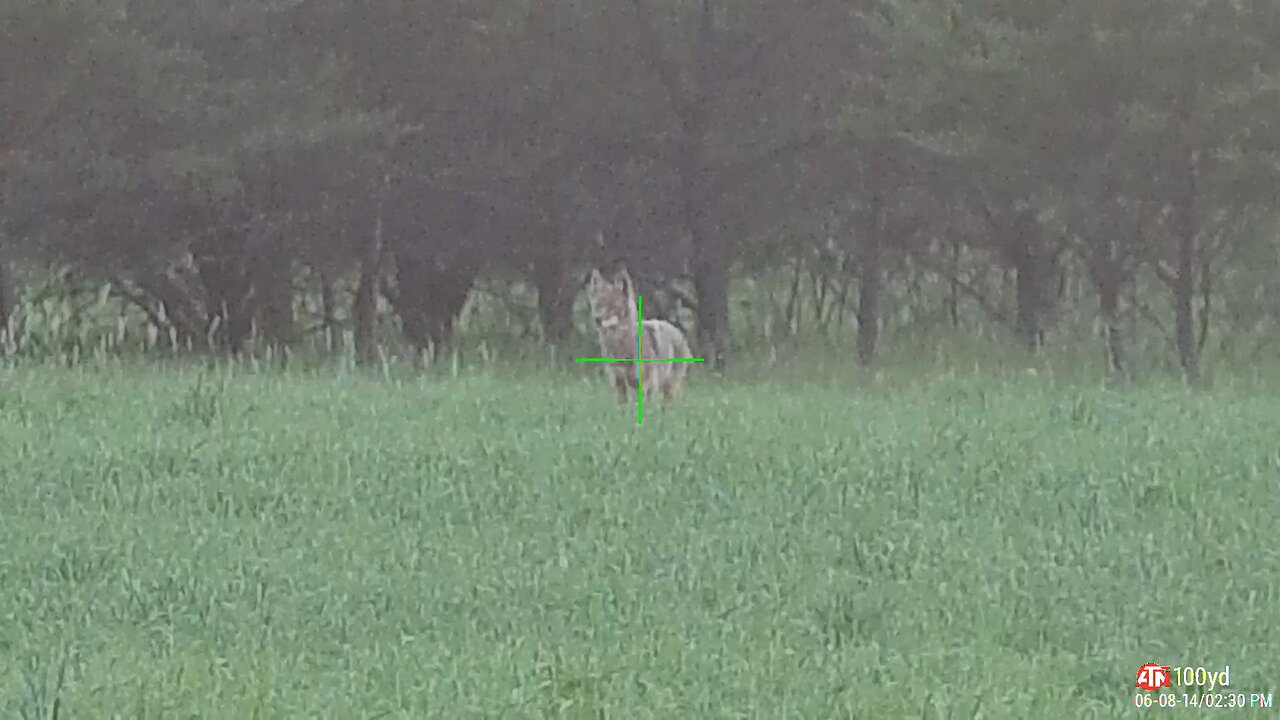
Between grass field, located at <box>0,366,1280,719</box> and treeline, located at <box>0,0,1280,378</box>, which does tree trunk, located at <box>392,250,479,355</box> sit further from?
grass field, located at <box>0,366,1280,719</box>

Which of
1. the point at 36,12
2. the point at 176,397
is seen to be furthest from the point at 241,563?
the point at 36,12

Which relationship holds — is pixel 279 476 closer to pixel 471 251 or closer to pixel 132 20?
pixel 132 20

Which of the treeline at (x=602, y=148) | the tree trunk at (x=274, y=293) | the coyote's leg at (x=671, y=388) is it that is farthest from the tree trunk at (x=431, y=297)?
the coyote's leg at (x=671, y=388)

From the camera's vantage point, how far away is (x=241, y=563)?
834 centimetres

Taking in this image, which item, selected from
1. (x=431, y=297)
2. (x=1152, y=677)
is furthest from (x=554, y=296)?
(x=1152, y=677)

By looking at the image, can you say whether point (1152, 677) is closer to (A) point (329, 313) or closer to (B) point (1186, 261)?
(B) point (1186, 261)

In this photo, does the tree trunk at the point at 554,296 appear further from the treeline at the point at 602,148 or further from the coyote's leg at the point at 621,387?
the coyote's leg at the point at 621,387

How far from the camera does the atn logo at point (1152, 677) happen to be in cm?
662

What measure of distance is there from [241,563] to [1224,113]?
1496 cm
